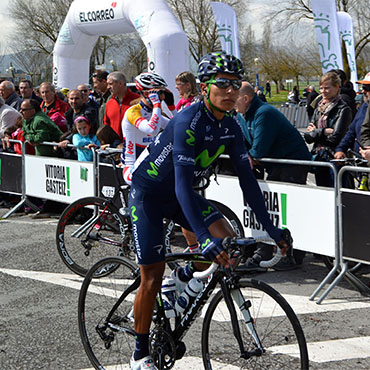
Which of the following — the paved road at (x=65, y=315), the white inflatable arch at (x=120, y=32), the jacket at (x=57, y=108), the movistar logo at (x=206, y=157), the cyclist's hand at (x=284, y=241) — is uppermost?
the white inflatable arch at (x=120, y=32)

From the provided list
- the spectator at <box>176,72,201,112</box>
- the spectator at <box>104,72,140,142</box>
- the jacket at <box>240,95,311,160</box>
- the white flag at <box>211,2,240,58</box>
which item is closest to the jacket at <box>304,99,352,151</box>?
the jacket at <box>240,95,311,160</box>

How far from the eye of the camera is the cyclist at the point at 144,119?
714 cm

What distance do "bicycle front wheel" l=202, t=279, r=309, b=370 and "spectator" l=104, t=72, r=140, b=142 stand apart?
576 cm

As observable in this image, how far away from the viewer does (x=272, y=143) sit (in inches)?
286

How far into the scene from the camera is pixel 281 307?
11.0 feet

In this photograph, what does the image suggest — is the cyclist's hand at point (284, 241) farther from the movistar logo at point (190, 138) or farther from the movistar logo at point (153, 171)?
the movistar logo at point (153, 171)

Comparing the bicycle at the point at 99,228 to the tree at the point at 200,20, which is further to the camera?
the tree at the point at 200,20

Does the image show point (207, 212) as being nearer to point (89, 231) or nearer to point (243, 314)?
point (243, 314)

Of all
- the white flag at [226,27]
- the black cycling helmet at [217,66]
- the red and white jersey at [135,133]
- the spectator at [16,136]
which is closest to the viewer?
the black cycling helmet at [217,66]

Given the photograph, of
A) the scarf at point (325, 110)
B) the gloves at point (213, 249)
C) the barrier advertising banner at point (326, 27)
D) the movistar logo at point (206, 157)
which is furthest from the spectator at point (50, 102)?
the barrier advertising banner at point (326, 27)

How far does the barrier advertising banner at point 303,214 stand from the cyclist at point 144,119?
1.25 m

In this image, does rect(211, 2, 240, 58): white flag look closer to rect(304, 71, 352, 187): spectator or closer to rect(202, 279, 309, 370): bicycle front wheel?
rect(304, 71, 352, 187): spectator

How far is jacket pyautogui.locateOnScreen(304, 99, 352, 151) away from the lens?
7762mm

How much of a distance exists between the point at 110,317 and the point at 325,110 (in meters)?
4.48
